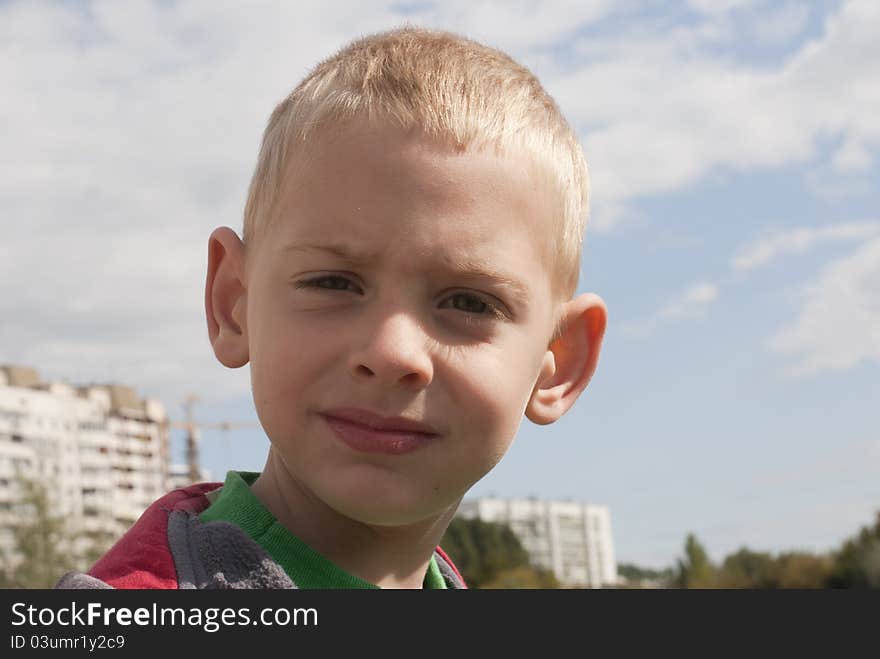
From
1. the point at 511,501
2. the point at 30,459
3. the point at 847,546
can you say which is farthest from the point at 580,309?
the point at 511,501

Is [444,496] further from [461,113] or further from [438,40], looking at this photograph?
[438,40]

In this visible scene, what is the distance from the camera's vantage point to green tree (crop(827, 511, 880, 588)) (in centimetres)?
5422

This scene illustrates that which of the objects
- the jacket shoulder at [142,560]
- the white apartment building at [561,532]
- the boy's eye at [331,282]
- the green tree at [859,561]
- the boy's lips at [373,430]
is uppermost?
the white apartment building at [561,532]

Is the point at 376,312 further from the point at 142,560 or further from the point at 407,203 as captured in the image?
the point at 142,560

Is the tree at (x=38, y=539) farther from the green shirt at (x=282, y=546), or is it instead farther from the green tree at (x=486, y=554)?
the green shirt at (x=282, y=546)

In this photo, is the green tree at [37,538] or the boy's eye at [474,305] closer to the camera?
the boy's eye at [474,305]

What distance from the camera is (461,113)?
2.58 metres

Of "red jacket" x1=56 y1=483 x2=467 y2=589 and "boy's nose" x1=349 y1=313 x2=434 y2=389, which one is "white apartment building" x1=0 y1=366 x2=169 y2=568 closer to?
"red jacket" x1=56 y1=483 x2=467 y2=589

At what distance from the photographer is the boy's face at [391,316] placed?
2379mm

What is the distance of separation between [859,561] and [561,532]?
103 meters

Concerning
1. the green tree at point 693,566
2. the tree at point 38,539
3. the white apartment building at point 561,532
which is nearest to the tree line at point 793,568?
the green tree at point 693,566

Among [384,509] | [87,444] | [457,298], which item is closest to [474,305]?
[457,298]

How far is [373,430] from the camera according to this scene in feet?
7.90

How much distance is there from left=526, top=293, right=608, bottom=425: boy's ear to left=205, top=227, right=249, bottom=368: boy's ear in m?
0.74
